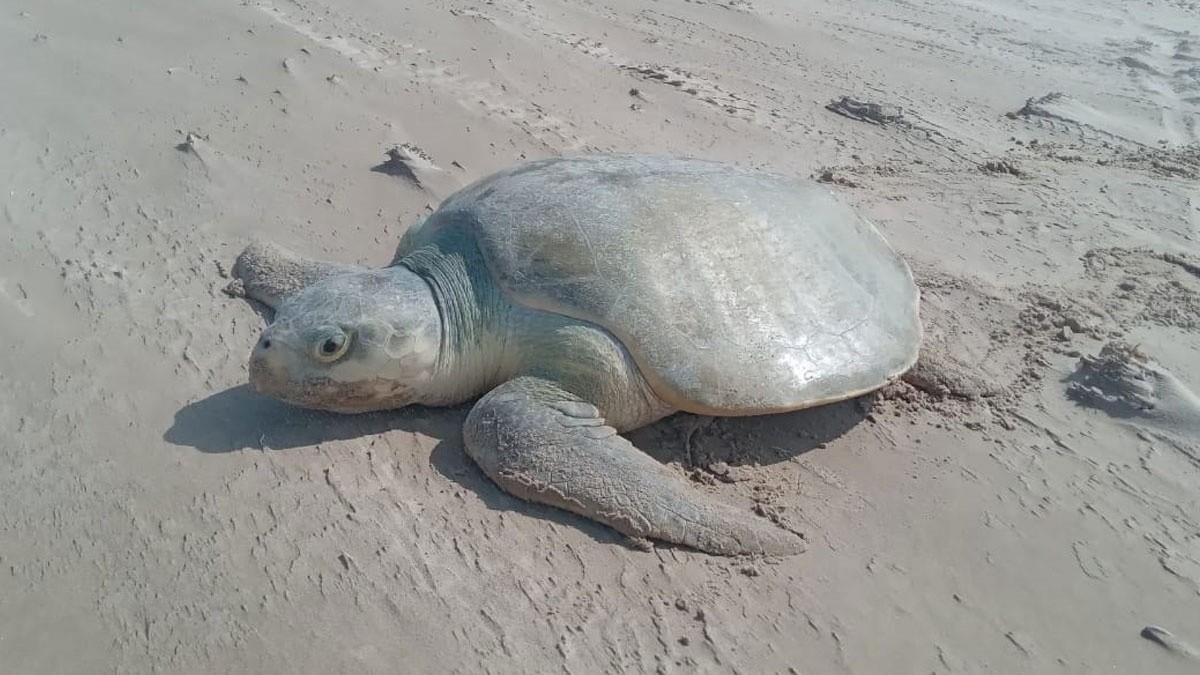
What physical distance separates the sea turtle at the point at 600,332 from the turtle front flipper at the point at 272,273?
0.43m

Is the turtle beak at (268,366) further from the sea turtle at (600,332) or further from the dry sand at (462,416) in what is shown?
the dry sand at (462,416)

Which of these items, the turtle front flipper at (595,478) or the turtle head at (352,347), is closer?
the turtle front flipper at (595,478)

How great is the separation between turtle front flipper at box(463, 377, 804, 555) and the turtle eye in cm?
45

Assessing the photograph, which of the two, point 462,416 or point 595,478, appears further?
point 462,416

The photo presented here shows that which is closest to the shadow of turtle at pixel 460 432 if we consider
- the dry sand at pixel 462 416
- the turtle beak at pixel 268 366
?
the dry sand at pixel 462 416

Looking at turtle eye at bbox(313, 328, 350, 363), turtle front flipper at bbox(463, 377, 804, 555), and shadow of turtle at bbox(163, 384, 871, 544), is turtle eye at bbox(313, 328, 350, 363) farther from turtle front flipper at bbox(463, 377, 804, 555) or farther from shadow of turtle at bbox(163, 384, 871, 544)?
turtle front flipper at bbox(463, 377, 804, 555)

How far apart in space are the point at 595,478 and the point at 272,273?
1.64m

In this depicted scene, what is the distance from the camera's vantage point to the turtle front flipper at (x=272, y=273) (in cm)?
298

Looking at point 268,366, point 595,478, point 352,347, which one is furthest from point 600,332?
point 268,366

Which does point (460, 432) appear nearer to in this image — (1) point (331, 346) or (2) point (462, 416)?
(2) point (462, 416)

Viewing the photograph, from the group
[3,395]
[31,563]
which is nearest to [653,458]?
[31,563]

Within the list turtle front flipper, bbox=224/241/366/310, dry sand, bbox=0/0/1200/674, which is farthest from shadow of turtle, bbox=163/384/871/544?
turtle front flipper, bbox=224/241/366/310

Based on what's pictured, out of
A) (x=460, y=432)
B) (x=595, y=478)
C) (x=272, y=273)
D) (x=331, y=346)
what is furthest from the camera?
(x=272, y=273)

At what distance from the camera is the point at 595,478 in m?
2.26
